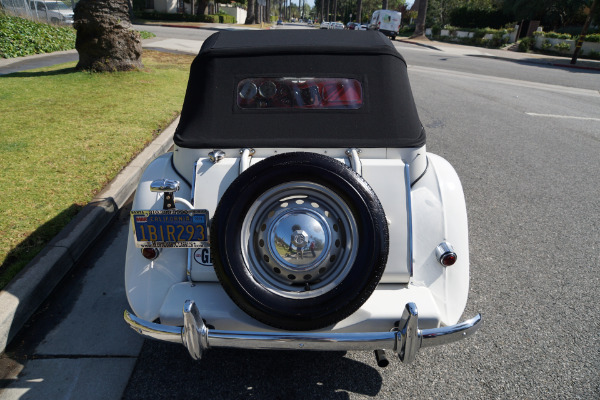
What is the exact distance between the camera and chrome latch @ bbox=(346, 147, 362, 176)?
242 cm

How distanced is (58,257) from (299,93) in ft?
7.68

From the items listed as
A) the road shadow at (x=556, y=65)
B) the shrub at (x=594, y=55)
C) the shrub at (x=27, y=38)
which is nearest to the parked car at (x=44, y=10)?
the shrub at (x=27, y=38)

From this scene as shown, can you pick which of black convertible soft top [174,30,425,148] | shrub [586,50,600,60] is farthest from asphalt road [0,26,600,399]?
shrub [586,50,600,60]

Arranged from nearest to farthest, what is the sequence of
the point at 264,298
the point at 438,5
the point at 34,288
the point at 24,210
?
the point at 264,298
the point at 34,288
the point at 24,210
the point at 438,5

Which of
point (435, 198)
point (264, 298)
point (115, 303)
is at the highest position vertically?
point (435, 198)

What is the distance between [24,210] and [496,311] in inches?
170

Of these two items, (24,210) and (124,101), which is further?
(124,101)

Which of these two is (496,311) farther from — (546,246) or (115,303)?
(115,303)

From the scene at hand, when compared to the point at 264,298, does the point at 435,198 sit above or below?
above

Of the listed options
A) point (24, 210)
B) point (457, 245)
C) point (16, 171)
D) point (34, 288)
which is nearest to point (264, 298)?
point (457, 245)

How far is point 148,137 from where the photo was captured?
6.32 metres

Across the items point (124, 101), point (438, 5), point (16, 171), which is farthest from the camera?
point (438, 5)

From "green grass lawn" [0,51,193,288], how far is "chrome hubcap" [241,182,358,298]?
214cm

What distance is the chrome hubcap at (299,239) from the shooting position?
2.12 metres
